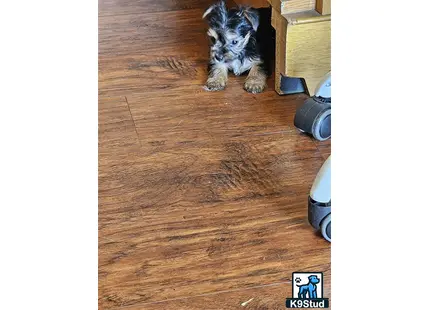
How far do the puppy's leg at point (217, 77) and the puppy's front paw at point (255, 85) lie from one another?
0.25ft

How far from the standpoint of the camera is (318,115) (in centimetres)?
210

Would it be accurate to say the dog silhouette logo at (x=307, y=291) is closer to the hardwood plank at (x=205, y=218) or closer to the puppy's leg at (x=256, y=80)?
the hardwood plank at (x=205, y=218)

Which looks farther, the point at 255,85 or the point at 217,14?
the point at 217,14

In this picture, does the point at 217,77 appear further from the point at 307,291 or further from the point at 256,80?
the point at 307,291

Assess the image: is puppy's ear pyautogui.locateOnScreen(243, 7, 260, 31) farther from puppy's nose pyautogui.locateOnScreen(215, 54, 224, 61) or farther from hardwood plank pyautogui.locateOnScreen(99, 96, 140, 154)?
hardwood plank pyautogui.locateOnScreen(99, 96, 140, 154)

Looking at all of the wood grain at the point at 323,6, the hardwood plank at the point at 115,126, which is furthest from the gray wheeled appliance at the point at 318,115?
the hardwood plank at the point at 115,126

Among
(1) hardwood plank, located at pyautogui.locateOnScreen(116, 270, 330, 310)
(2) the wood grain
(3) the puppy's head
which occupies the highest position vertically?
(2) the wood grain

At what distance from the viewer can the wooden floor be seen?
1.63 metres

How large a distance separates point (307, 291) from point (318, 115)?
23.2 inches

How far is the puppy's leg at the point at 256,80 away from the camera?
248 cm

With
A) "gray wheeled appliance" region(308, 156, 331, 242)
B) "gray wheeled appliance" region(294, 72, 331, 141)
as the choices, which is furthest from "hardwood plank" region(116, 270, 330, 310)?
"gray wheeled appliance" region(294, 72, 331, 141)

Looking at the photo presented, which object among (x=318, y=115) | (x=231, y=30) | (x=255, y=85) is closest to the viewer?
(x=318, y=115)

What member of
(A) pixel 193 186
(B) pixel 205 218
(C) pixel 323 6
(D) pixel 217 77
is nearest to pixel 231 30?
(D) pixel 217 77
